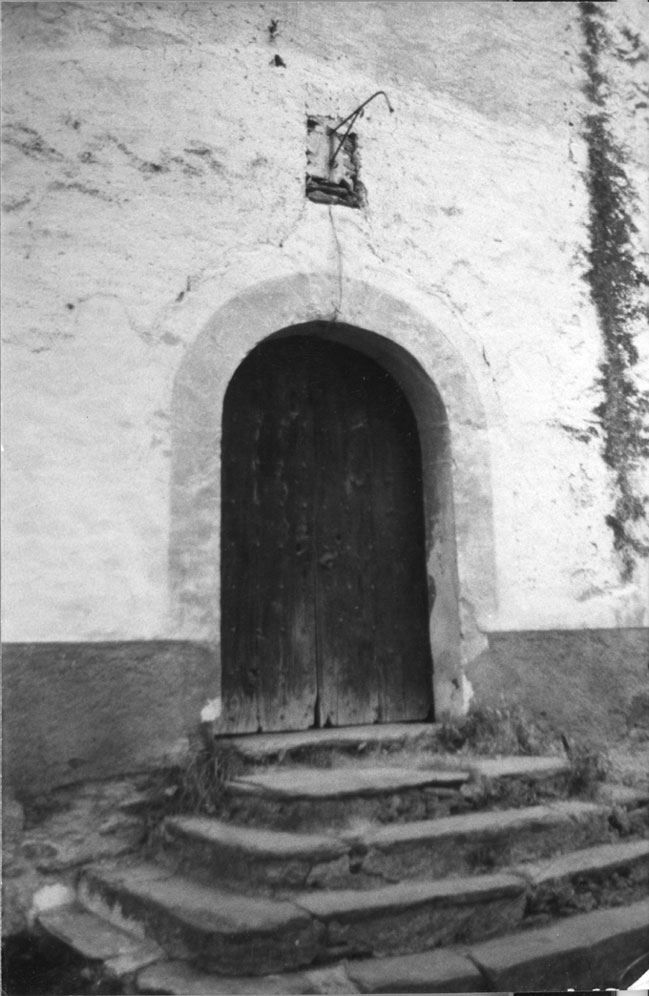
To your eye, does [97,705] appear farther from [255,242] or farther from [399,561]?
[255,242]

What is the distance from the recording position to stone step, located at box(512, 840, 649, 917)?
286 centimetres

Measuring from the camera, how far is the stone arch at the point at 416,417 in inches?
134

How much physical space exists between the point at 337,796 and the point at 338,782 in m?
0.10

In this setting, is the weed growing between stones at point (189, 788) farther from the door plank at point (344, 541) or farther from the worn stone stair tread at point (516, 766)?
the worn stone stair tread at point (516, 766)

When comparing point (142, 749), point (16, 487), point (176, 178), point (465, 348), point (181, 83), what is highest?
point (181, 83)

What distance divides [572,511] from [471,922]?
2063 mm

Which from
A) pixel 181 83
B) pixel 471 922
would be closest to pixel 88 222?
pixel 181 83

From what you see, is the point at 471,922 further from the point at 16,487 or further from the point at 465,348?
the point at 465,348

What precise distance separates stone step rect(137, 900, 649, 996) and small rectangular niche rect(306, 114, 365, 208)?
2976 millimetres

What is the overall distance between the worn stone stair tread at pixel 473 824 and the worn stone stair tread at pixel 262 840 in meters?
0.11

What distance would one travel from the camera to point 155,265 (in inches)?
136

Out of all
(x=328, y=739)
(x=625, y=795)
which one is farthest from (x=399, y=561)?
(x=625, y=795)

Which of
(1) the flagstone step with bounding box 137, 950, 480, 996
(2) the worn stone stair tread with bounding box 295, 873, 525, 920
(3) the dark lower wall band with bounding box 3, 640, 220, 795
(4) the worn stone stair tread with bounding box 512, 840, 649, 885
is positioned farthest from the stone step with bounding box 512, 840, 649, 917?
(3) the dark lower wall band with bounding box 3, 640, 220, 795

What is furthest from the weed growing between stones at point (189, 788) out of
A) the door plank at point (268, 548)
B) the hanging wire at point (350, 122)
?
the hanging wire at point (350, 122)
